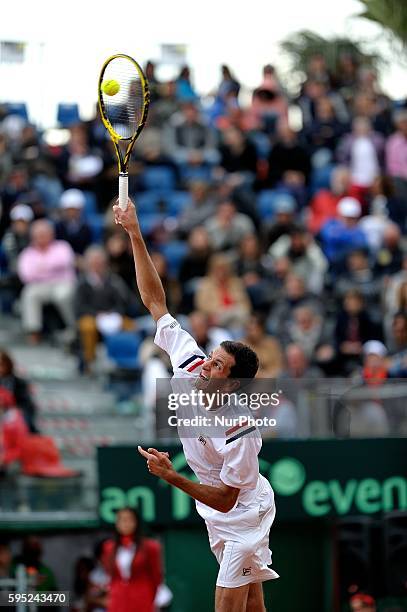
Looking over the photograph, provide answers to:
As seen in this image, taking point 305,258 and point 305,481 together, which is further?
point 305,258

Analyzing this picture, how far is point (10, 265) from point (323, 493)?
519 cm

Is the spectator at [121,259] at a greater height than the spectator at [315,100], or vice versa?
the spectator at [315,100]

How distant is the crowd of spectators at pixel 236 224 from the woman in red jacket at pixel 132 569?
8.75 ft

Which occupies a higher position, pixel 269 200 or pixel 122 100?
pixel 269 200

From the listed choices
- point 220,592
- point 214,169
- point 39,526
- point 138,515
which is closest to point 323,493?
point 138,515

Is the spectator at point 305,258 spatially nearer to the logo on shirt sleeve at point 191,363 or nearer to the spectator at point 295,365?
the spectator at point 295,365

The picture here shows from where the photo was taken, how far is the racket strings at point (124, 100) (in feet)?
25.8

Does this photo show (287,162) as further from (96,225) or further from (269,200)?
(96,225)

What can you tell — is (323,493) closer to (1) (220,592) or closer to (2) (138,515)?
(2) (138,515)

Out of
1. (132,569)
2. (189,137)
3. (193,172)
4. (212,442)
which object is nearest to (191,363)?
(212,442)

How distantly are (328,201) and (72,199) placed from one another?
9.96ft

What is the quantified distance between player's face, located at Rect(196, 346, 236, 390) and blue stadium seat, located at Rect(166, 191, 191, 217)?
9.62 m

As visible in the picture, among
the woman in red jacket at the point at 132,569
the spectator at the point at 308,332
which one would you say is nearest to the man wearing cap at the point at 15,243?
the spectator at the point at 308,332

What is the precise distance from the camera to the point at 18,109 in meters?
19.8
